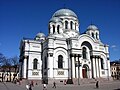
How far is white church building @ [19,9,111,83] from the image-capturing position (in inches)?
1758

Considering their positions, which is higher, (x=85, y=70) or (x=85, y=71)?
(x=85, y=70)

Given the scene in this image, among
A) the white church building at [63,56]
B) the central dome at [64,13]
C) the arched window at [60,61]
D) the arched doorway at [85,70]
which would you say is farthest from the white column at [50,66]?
the central dome at [64,13]

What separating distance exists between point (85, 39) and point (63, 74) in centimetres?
1120

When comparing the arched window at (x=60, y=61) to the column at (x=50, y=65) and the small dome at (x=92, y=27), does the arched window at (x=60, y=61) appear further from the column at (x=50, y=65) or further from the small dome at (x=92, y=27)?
the small dome at (x=92, y=27)

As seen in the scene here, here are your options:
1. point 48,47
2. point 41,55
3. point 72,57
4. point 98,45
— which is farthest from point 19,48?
point 98,45

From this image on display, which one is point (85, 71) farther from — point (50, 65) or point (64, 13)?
point (64, 13)

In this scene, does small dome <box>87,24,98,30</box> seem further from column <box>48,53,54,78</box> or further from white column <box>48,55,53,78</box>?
white column <box>48,55,53,78</box>

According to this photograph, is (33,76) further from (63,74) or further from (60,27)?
(60,27)

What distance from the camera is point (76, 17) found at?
56.1 metres

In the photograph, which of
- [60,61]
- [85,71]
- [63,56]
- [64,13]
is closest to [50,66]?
[60,61]

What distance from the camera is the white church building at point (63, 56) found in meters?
44.7

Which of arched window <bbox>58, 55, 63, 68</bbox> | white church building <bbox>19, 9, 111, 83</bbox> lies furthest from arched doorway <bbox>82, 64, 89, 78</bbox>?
arched window <bbox>58, 55, 63, 68</bbox>

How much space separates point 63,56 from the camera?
46125mm

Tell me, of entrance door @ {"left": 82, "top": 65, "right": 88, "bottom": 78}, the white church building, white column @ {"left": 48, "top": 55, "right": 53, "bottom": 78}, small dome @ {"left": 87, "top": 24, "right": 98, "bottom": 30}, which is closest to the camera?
white column @ {"left": 48, "top": 55, "right": 53, "bottom": 78}
